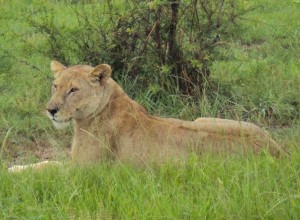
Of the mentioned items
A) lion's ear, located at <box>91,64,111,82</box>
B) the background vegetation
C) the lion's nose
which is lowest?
the background vegetation

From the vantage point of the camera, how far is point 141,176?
4090 millimetres

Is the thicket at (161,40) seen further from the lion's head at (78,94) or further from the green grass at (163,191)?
the green grass at (163,191)

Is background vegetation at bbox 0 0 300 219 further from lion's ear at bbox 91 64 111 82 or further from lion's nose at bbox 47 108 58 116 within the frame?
lion's ear at bbox 91 64 111 82

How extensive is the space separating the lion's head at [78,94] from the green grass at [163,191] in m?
0.57

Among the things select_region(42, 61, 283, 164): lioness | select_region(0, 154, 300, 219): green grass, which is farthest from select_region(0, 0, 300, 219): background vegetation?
select_region(42, 61, 283, 164): lioness

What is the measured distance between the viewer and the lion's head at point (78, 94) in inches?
186

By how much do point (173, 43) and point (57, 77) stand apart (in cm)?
158

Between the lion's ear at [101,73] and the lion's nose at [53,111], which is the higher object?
the lion's ear at [101,73]

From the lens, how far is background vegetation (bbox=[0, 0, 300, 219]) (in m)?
3.69

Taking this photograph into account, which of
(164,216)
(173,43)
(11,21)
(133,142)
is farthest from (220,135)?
(11,21)

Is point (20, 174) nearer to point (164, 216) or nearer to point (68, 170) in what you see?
point (68, 170)

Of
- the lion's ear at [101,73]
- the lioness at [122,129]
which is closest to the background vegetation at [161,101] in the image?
the lioness at [122,129]

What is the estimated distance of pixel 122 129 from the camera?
15.5 feet

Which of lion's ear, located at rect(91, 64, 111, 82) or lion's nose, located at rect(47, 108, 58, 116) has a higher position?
lion's ear, located at rect(91, 64, 111, 82)
